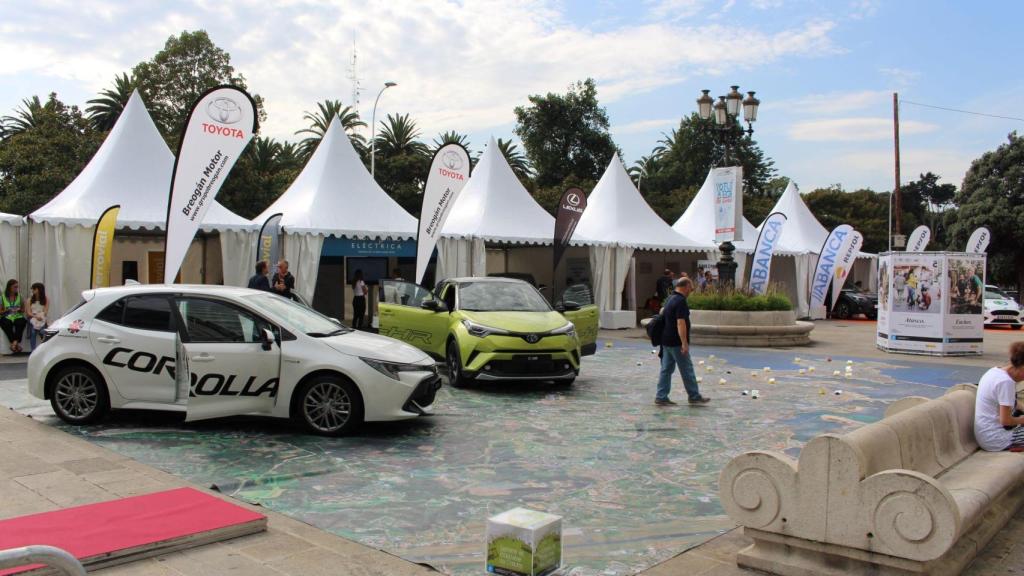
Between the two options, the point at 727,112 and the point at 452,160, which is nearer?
the point at 452,160

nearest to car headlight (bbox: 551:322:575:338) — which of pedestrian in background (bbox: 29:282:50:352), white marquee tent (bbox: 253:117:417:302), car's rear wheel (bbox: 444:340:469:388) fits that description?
car's rear wheel (bbox: 444:340:469:388)

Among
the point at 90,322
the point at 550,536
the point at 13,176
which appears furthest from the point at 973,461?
the point at 13,176

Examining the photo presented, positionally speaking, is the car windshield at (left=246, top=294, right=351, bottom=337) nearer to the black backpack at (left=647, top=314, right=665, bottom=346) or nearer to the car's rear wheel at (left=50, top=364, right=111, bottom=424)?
the car's rear wheel at (left=50, top=364, right=111, bottom=424)

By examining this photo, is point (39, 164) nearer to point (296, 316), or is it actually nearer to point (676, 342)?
point (296, 316)

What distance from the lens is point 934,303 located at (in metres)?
16.2

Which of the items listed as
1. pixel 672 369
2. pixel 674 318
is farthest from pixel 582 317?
pixel 674 318

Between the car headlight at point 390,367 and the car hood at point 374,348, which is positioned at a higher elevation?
the car hood at point 374,348

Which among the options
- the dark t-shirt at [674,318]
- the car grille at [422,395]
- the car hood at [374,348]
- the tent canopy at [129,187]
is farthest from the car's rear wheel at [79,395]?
the tent canopy at [129,187]

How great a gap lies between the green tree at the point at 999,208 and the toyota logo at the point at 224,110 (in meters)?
38.4

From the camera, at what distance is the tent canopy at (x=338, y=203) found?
18.0 meters

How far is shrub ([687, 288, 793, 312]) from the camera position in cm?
1812

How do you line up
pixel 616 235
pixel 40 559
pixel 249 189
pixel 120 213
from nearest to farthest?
pixel 40 559 < pixel 120 213 < pixel 616 235 < pixel 249 189

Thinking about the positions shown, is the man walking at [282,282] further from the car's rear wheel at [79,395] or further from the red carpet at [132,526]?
the red carpet at [132,526]

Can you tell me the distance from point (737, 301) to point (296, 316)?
1255cm
